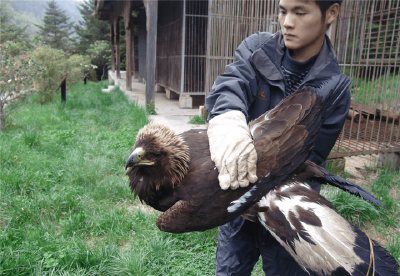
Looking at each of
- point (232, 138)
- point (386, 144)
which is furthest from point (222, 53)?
point (232, 138)

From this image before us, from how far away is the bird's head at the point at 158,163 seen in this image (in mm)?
1862

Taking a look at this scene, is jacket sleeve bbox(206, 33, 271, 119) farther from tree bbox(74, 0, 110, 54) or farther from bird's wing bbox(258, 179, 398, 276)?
tree bbox(74, 0, 110, 54)

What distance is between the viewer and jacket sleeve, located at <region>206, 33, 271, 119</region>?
1.86 meters

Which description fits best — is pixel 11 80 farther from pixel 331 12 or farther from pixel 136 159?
pixel 331 12

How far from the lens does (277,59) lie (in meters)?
2.06

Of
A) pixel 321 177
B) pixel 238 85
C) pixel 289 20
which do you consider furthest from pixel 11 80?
pixel 321 177

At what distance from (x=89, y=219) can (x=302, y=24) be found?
3.17 m

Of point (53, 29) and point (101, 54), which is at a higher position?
point (53, 29)

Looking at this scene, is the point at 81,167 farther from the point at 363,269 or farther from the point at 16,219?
the point at 363,269

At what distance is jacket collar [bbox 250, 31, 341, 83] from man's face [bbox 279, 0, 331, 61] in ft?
0.30

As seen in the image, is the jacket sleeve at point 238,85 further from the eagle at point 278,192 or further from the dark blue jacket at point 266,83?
the eagle at point 278,192

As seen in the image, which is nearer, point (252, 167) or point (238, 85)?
point (252, 167)

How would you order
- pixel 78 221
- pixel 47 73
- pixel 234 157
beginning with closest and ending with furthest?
pixel 234 157 < pixel 78 221 < pixel 47 73

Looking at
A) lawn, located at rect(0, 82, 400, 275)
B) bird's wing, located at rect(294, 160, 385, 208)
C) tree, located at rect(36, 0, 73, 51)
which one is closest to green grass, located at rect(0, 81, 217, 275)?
lawn, located at rect(0, 82, 400, 275)
